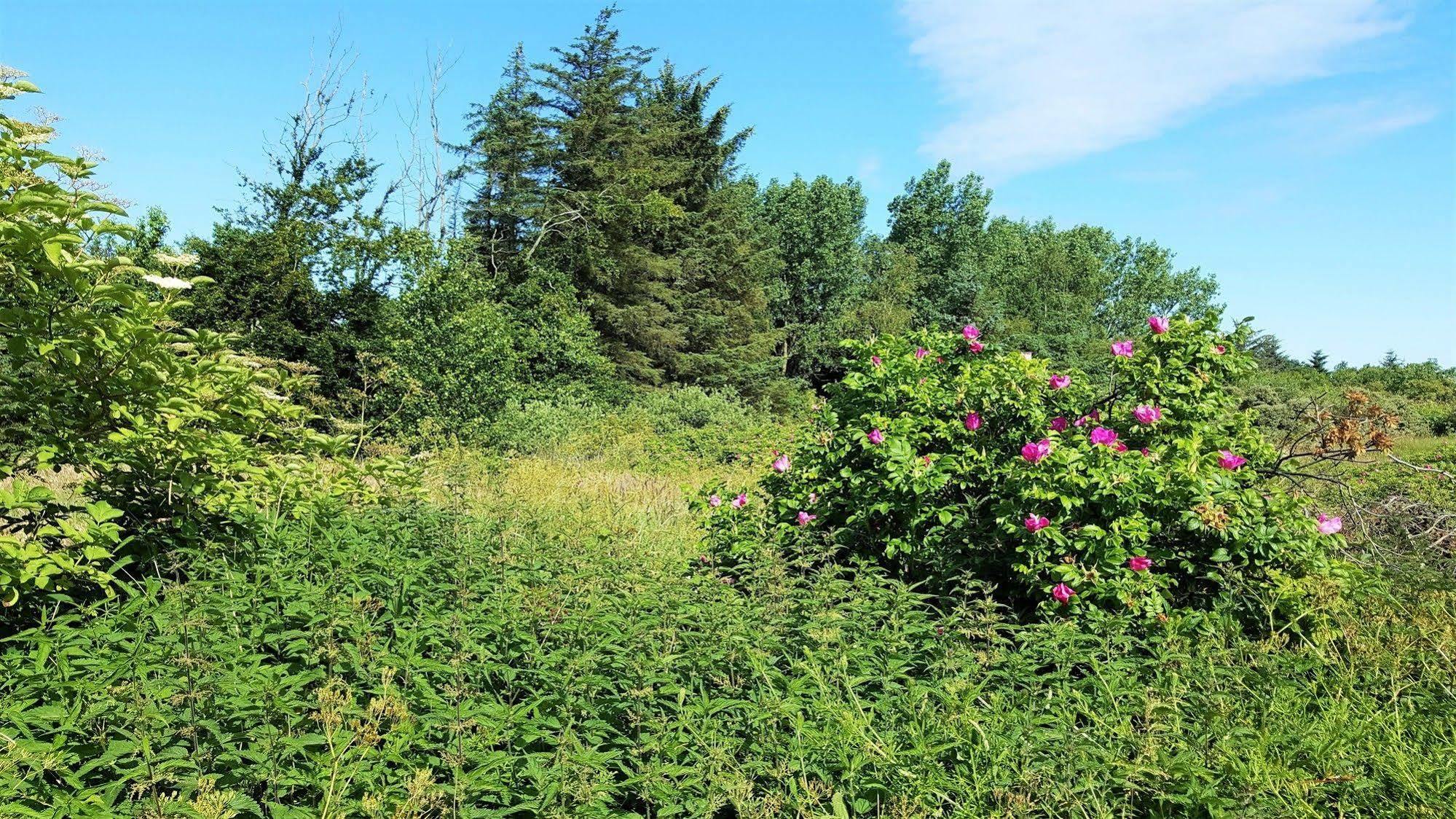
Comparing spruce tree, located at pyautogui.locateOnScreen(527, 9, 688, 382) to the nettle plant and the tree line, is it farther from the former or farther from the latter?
the nettle plant

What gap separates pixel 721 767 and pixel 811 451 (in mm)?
2756

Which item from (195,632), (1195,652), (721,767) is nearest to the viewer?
(721,767)

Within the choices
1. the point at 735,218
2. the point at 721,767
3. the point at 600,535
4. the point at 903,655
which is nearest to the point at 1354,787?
the point at 903,655

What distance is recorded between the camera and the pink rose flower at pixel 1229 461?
3963 mm

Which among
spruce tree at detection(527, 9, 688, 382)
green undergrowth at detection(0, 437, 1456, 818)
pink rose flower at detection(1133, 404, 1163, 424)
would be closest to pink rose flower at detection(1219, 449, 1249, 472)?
pink rose flower at detection(1133, 404, 1163, 424)

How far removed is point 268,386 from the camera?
15.6 ft

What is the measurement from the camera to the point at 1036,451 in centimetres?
388

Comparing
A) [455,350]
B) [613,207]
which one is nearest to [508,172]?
[613,207]

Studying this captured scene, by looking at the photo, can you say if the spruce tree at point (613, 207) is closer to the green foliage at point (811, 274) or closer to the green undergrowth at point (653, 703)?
the green foliage at point (811, 274)

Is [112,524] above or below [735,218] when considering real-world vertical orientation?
below

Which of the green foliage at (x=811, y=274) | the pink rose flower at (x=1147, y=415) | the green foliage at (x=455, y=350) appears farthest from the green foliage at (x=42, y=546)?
the green foliage at (x=811, y=274)

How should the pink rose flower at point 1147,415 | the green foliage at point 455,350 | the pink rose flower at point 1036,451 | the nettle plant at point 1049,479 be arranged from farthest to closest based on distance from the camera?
the green foliage at point 455,350, the pink rose flower at point 1147,415, the pink rose flower at point 1036,451, the nettle plant at point 1049,479

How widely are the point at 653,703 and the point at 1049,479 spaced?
2208mm

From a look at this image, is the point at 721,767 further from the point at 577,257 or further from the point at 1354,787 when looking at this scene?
the point at 577,257
